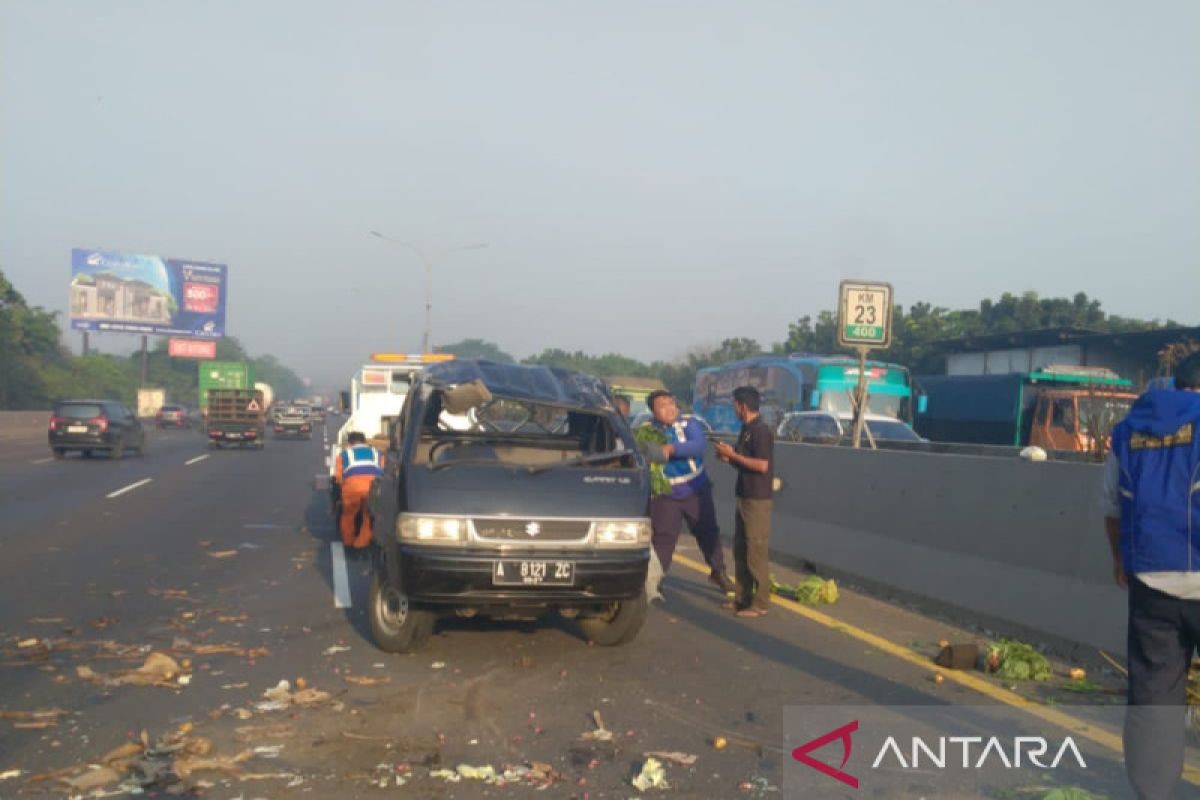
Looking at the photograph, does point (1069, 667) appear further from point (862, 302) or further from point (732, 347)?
point (732, 347)

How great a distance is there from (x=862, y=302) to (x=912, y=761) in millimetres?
8785

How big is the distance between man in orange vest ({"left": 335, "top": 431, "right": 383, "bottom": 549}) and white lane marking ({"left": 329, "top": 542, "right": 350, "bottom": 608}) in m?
0.25

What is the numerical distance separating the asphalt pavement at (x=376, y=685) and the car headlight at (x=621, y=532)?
2.83 feet

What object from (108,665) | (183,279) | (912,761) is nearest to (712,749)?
(912,761)

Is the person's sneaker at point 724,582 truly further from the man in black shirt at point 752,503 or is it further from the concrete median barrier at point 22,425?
the concrete median barrier at point 22,425

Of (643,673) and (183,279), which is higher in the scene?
(183,279)

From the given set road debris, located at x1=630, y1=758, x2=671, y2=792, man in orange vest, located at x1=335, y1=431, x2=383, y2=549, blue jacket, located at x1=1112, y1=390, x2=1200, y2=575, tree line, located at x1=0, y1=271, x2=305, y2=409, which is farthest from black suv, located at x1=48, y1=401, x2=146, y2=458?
tree line, located at x1=0, y1=271, x2=305, y2=409

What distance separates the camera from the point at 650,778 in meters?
5.07

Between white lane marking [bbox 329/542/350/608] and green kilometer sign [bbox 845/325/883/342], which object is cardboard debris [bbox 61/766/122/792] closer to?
white lane marking [bbox 329/542/350/608]

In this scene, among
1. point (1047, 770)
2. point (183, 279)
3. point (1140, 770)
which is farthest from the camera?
point (183, 279)

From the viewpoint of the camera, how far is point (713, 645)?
26.4ft

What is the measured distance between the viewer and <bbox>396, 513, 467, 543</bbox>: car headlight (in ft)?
22.7

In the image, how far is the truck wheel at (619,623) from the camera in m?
7.71

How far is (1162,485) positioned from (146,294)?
217 ft
